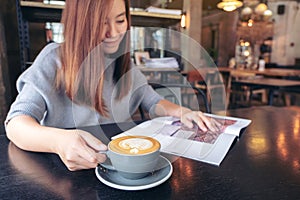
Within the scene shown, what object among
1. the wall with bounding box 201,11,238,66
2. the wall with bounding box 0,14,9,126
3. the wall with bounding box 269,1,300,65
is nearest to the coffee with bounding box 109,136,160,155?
the wall with bounding box 0,14,9,126

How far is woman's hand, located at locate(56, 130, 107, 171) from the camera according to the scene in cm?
47

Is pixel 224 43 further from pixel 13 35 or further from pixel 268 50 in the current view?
pixel 13 35

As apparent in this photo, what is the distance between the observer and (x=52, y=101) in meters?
0.78

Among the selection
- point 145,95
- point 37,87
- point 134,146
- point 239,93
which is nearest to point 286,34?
point 239,93

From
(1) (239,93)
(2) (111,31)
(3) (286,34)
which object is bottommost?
(1) (239,93)

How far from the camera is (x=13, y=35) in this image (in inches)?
65.1

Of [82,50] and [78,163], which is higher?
[82,50]

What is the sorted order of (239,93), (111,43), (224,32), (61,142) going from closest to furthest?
(61,142) → (111,43) → (239,93) → (224,32)

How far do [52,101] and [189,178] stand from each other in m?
0.50

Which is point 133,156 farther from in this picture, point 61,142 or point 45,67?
point 45,67

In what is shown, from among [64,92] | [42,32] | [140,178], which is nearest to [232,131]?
[140,178]

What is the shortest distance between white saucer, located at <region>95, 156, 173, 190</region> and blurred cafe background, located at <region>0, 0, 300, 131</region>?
0.59m

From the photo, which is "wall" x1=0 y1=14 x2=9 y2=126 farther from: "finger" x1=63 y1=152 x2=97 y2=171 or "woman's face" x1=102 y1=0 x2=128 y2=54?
"finger" x1=63 y1=152 x2=97 y2=171

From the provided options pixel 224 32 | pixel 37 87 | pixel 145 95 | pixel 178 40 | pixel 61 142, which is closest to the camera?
pixel 61 142
